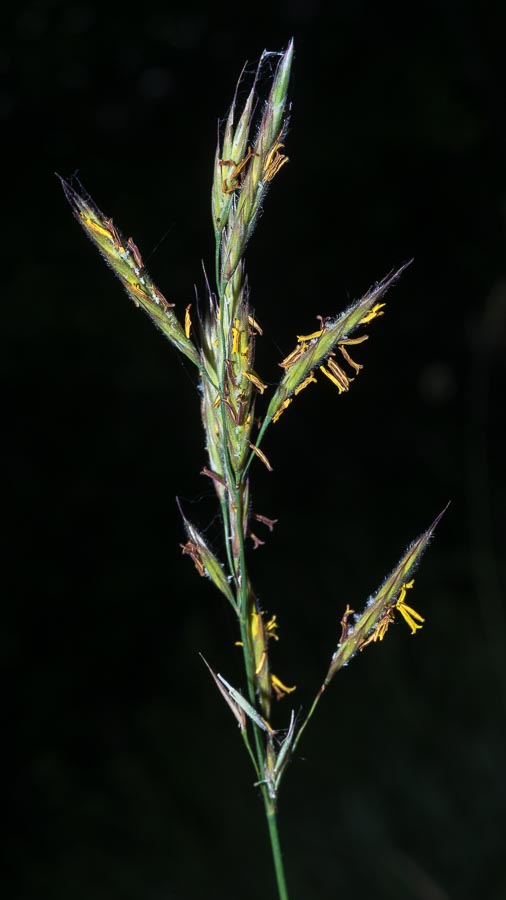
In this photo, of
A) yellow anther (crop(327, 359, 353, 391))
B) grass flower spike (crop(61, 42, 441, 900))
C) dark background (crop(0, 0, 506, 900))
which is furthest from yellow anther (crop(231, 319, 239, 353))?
dark background (crop(0, 0, 506, 900))

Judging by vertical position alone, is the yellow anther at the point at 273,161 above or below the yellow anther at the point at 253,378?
above

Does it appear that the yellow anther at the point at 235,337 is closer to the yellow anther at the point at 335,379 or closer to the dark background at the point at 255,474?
the yellow anther at the point at 335,379

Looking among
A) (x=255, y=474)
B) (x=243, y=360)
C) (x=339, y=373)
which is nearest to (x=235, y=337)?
(x=243, y=360)

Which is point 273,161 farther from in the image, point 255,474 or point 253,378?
point 255,474

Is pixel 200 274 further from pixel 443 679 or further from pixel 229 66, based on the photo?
pixel 443 679

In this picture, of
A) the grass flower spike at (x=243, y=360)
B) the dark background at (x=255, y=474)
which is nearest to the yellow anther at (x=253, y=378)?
the grass flower spike at (x=243, y=360)

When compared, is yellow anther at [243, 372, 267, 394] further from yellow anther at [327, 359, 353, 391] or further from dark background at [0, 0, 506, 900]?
dark background at [0, 0, 506, 900]

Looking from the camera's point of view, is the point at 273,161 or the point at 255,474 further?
the point at 255,474
